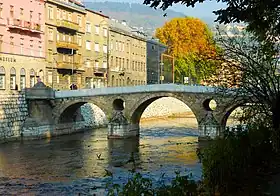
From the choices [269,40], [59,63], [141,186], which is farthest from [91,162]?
[59,63]

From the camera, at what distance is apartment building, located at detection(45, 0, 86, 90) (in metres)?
50.6

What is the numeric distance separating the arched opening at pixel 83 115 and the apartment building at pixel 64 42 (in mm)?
3545

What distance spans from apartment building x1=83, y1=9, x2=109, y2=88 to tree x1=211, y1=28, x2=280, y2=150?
3979 centimetres

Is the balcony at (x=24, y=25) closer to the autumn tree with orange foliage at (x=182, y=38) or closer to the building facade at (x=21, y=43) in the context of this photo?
the building facade at (x=21, y=43)

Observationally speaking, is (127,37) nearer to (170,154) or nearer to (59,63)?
(59,63)

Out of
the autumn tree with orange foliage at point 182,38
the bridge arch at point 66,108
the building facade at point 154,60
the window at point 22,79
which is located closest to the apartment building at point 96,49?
the autumn tree with orange foliage at point 182,38

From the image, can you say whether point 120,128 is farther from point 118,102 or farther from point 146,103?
point 146,103

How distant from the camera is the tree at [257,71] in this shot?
18.0m

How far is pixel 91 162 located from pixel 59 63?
24.0 meters

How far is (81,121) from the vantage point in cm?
4872

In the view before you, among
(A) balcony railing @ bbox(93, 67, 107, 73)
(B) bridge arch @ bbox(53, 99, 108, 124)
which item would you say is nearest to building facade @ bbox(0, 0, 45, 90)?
(B) bridge arch @ bbox(53, 99, 108, 124)

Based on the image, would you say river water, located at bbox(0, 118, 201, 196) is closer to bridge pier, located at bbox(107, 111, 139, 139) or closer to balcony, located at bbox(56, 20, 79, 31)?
bridge pier, located at bbox(107, 111, 139, 139)

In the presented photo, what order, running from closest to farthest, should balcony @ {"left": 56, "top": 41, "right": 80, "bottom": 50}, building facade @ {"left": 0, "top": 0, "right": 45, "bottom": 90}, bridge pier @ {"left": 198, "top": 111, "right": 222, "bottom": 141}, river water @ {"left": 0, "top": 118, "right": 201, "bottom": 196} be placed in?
river water @ {"left": 0, "top": 118, "right": 201, "bottom": 196} < bridge pier @ {"left": 198, "top": 111, "right": 222, "bottom": 141} < building facade @ {"left": 0, "top": 0, "right": 45, "bottom": 90} < balcony @ {"left": 56, "top": 41, "right": 80, "bottom": 50}

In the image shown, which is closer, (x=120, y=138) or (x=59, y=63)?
(x=120, y=138)
